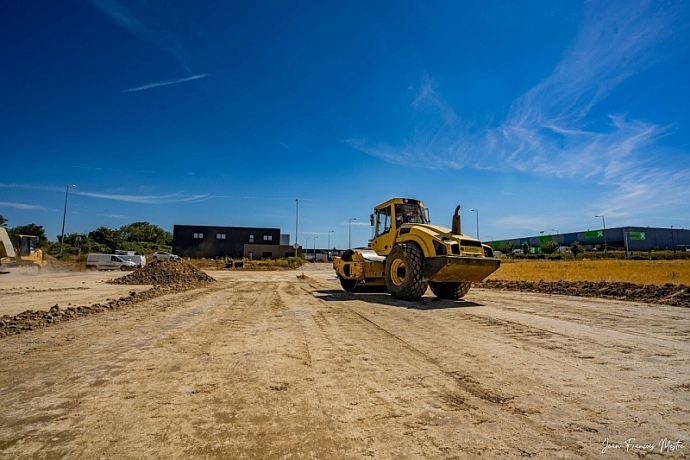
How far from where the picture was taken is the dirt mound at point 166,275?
1591 cm

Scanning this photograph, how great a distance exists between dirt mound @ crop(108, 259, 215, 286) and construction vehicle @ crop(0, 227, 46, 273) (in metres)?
7.52

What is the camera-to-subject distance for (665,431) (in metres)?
2.28

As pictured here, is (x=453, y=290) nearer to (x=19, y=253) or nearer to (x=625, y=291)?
(x=625, y=291)

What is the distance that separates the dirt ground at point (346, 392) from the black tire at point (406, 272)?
3.40 meters

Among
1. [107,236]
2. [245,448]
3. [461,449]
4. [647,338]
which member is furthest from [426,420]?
[107,236]

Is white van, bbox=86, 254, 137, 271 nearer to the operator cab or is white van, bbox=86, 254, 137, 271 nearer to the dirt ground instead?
the operator cab

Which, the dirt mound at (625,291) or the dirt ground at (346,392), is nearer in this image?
the dirt ground at (346,392)

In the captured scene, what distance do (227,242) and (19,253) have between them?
1649 inches

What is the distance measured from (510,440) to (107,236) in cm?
6781

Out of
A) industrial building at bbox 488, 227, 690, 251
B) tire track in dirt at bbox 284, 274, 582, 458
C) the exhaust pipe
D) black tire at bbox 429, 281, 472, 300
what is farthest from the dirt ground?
industrial building at bbox 488, 227, 690, 251

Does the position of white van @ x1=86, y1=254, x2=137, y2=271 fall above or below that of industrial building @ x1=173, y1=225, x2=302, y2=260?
below

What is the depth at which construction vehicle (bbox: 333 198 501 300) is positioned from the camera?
28.9ft

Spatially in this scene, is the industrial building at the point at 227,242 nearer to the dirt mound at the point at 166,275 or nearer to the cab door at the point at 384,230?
the dirt mound at the point at 166,275

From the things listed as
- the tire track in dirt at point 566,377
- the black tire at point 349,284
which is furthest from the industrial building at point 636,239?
the tire track in dirt at point 566,377
